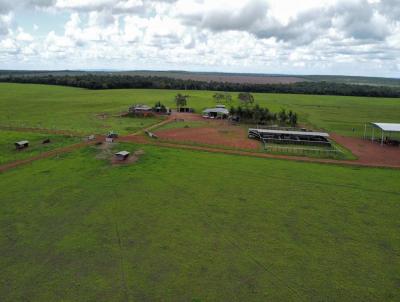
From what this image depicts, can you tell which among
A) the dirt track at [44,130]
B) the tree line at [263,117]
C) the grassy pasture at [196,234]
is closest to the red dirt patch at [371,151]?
the grassy pasture at [196,234]

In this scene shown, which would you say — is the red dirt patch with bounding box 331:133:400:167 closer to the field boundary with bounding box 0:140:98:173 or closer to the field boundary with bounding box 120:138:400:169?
the field boundary with bounding box 120:138:400:169

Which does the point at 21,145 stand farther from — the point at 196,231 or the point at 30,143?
the point at 196,231

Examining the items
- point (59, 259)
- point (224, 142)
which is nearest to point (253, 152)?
point (224, 142)

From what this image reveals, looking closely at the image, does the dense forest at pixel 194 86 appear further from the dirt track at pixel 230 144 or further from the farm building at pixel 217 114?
the dirt track at pixel 230 144

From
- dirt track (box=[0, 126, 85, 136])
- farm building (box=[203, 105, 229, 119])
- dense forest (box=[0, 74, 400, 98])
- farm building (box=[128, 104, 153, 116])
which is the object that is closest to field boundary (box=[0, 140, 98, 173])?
dirt track (box=[0, 126, 85, 136])

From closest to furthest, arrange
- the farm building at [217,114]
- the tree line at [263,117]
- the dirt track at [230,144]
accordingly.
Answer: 1. the dirt track at [230,144]
2. the tree line at [263,117]
3. the farm building at [217,114]
